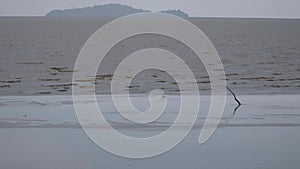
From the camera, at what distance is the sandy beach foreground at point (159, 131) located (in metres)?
11.5

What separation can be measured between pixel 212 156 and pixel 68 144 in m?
2.86

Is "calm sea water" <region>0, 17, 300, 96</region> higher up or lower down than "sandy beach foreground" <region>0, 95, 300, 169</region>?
higher up

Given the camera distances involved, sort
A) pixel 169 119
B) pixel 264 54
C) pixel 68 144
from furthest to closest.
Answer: pixel 264 54, pixel 169 119, pixel 68 144

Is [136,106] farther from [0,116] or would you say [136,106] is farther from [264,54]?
[264,54]

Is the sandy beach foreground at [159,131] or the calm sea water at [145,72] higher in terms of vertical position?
the calm sea water at [145,72]

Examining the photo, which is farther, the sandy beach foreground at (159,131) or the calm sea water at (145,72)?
the calm sea water at (145,72)

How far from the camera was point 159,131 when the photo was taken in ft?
49.1

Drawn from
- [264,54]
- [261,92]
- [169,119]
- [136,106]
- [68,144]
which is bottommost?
[68,144]

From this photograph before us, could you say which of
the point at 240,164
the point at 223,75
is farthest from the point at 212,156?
the point at 223,75

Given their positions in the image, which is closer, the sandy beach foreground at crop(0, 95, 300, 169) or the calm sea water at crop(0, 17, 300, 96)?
the sandy beach foreground at crop(0, 95, 300, 169)

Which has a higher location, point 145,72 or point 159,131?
point 145,72

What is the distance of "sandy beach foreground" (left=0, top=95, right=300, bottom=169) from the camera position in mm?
11523

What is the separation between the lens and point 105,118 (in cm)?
1703

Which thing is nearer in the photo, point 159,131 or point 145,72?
point 159,131
